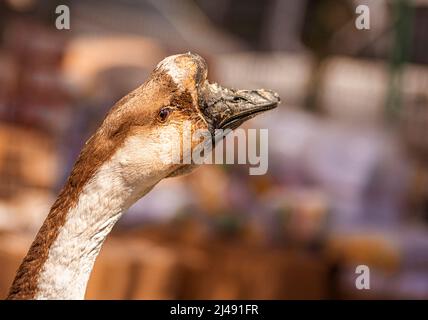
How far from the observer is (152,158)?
6.79 feet

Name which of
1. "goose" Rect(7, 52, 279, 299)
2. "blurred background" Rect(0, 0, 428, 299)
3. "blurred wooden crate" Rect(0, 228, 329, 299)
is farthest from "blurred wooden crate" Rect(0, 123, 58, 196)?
"goose" Rect(7, 52, 279, 299)

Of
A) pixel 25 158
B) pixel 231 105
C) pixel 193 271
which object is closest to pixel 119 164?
pixel 231 105

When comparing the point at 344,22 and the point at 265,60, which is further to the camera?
the point at 265,60

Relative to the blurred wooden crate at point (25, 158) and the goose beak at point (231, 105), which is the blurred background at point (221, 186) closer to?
the blurred wooden crate at point (25, 158)

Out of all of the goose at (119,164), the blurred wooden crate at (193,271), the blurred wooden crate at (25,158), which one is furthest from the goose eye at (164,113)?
the blurred wooden crate at (25,158)

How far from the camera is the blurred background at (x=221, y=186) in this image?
4.46 m

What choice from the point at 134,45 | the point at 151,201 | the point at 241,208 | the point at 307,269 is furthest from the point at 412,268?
the point at 134,45

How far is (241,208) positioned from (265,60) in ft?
14.2

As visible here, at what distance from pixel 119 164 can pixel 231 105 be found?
327 millimetres

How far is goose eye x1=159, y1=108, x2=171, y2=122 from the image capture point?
2051 mm

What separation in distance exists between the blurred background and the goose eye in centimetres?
188

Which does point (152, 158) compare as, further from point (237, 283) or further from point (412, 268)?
point (412, 268)

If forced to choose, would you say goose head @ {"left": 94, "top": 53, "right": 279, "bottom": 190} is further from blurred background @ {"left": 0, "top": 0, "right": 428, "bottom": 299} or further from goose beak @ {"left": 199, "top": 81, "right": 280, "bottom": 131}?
blurred background @ {"left": 0, "top": 0, "right": 428, "bottom": 299}

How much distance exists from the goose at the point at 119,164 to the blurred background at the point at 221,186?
5.90ft
